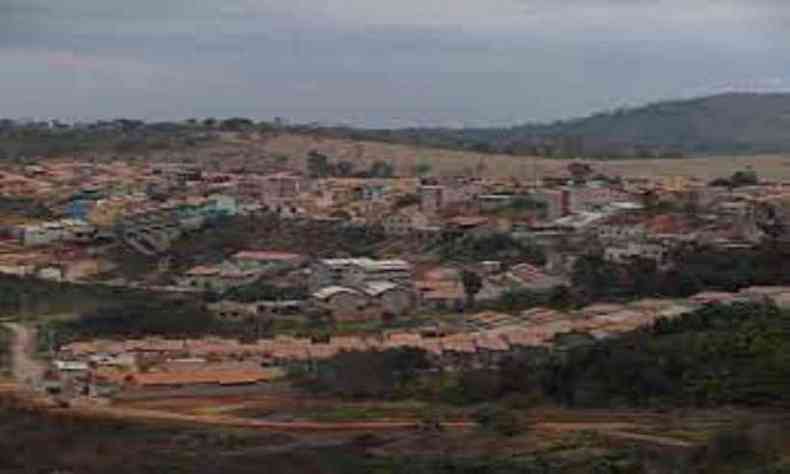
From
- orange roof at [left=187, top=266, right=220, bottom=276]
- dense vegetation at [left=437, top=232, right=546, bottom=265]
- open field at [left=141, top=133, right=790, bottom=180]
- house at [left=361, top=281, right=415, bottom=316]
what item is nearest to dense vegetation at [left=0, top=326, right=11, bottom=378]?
orange roof at [left=187, top=266, right=220, bottom=276]

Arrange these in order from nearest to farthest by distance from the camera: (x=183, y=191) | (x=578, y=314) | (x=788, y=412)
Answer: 1. (x=788, y=412)
2. (x=578, y=314)
3. (x=183, y=191)

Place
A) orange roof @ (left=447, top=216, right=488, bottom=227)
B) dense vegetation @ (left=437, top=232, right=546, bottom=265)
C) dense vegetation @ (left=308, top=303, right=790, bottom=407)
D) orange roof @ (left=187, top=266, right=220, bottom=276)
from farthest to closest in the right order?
orange roof @ (left=447, top=216, right=488, bottom=227)
orange roof @ (left=187, top=266, right=220, bottom=276)
dense vegetation @ (left=437, top=232, right=546, bottom=265)
dense vegetation @ (left=308, top=303, right=790, bottom=407)

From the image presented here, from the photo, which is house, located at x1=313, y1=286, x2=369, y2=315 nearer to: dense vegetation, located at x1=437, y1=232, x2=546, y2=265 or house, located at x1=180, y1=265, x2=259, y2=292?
house, located at x1=180, y1=265, x2=259, y2=292

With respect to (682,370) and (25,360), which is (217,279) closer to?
(25,360)

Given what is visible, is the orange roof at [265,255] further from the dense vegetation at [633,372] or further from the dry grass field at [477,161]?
the dry grass field at [477,161]

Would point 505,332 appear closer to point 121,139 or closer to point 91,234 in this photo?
point 91,234

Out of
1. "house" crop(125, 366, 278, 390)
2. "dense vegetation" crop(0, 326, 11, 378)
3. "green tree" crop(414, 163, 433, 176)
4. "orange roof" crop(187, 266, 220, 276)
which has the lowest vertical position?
"dense vegetation" crop(0, 326, 11, 378)

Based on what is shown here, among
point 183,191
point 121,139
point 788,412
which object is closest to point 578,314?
point 788,412

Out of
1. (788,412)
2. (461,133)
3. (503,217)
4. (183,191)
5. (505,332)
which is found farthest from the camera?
(461,133)
